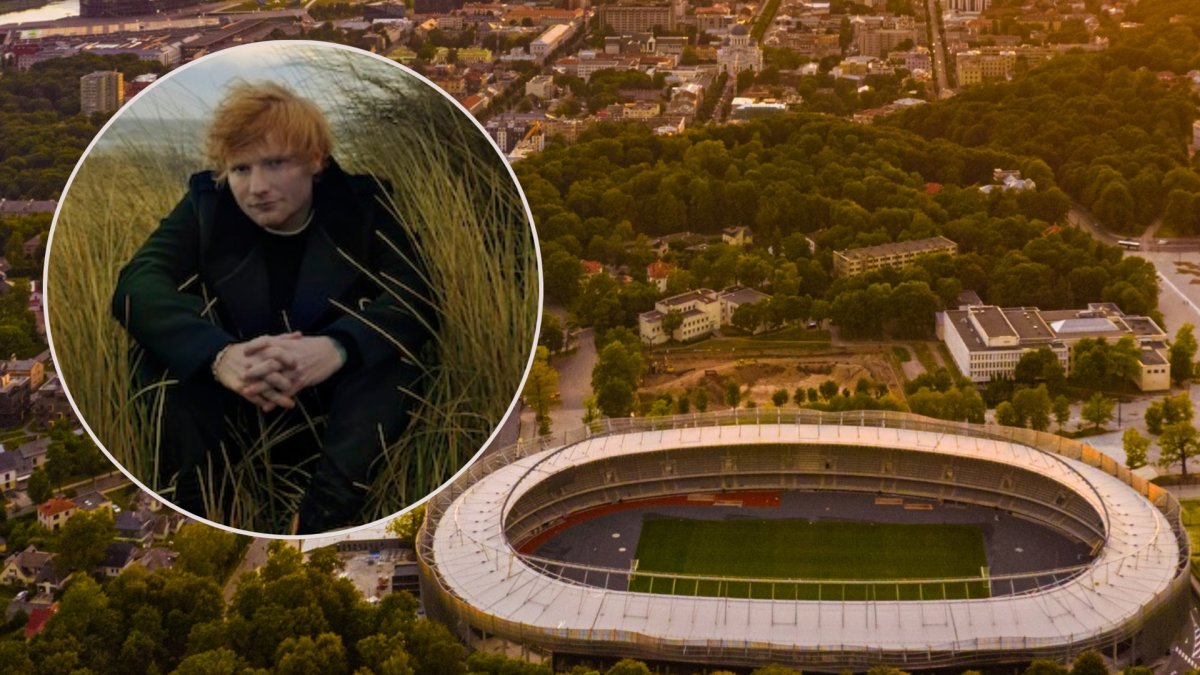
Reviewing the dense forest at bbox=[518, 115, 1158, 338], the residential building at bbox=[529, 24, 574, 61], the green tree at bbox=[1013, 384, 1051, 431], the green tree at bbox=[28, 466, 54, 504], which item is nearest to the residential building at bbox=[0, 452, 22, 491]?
the green tree at bbox=[28, 466, 54, 504]

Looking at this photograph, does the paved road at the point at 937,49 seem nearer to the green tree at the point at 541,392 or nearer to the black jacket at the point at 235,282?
the green tree at the point at 541,392

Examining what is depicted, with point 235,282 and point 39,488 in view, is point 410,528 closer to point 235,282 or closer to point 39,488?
point 39,488

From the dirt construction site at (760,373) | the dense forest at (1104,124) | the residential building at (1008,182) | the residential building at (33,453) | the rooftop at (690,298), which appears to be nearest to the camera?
the residential building at (33,453)

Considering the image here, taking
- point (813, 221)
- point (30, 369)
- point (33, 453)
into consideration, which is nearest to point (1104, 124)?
point (813, 221)

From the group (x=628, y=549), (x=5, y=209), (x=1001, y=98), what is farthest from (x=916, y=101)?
(x=628, y=549)

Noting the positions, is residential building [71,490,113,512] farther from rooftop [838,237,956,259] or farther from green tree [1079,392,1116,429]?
rooftop [838,237,956,259]

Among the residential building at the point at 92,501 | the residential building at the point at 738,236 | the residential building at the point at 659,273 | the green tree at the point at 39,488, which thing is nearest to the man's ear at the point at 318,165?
the residential building at the point at 92,501

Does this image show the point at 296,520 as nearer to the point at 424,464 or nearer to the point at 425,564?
the point at 424,464
